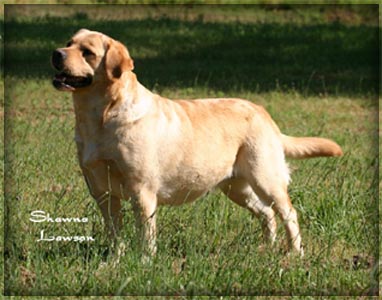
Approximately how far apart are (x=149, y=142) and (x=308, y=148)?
4.17 feet

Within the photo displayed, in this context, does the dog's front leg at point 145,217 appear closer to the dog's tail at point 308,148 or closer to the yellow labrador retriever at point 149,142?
the yellow labrador retriever at point 149,142

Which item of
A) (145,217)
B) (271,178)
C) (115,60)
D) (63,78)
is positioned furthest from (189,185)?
(63,78)

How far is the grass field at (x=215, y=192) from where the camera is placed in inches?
218

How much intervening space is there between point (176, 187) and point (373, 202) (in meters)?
1.76

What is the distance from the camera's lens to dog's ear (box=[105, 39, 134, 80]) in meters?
5.78

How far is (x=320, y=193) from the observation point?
7.31m

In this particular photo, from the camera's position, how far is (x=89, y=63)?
19.1ft

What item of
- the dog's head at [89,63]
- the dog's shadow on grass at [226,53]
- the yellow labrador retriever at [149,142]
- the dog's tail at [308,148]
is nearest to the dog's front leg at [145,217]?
the yellow labrador retriever at [149,142]

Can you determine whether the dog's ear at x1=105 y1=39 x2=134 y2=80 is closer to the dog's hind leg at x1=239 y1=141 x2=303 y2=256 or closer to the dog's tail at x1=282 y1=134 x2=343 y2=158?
the dog's hind leg at x1=239 y1=141 x2=303 y2=256

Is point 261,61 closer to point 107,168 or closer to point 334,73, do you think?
point 334,73

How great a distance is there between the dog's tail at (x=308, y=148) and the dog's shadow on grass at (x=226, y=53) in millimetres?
6037

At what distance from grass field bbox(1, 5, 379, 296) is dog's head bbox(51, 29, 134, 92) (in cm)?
81

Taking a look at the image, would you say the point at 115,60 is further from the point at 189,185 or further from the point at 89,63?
the point at 189,185

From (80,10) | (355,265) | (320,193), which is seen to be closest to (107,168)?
(355,265)
